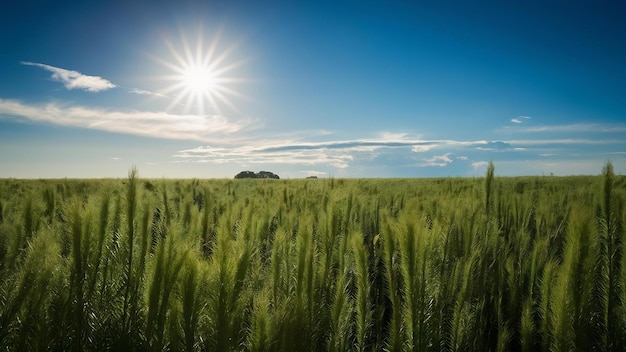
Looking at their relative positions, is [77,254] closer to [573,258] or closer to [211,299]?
[211,299]

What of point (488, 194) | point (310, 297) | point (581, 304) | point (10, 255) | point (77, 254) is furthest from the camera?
point (488, 194)

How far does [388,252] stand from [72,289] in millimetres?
1116

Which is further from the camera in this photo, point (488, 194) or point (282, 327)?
point (488, 194)

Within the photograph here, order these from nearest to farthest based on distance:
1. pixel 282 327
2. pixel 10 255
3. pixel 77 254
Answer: pixel 282 327 → pixel 77 254 → pixel 10 255

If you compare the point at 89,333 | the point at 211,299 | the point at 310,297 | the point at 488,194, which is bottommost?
the point at 89,333

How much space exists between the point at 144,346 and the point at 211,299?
0.39 m

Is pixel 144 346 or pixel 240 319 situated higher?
pixel 240 319

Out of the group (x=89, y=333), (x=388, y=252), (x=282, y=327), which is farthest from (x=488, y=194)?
(x=89, y=333)

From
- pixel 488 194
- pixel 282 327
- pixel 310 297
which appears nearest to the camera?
pixel 282 327

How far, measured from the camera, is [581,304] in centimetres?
135

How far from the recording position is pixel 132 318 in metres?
1.35

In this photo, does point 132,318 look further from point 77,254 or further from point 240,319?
point 240,319

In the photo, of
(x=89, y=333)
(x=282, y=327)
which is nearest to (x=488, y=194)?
(x=282, y=327)

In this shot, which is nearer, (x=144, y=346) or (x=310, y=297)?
(x=144, y=346)
